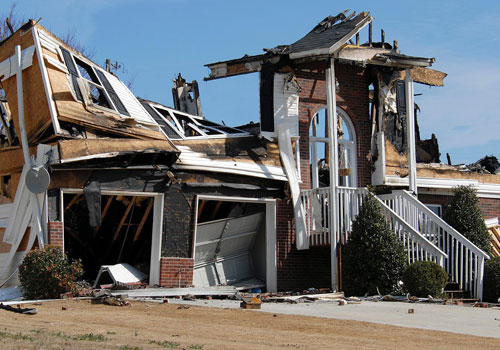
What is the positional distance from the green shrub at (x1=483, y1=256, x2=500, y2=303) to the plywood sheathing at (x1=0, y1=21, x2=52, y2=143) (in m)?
9.77

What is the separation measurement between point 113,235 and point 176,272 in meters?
2.43

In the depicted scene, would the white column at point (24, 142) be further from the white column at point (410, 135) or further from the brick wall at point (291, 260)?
the white column at point (410, 135)

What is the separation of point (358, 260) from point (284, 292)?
237 cm

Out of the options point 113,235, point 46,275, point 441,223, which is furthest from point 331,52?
point 46,275

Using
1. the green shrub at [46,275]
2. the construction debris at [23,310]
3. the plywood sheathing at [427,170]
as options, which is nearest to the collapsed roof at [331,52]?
the plywood sheathing at [427,170]

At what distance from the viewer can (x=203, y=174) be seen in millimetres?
19234

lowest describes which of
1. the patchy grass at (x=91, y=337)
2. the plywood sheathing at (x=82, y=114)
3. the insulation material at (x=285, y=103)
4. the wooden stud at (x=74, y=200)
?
the patchy grass at (x=91, y=337)

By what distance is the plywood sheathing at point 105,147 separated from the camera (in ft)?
55.5

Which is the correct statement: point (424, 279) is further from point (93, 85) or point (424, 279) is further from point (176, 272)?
point (93, 85)

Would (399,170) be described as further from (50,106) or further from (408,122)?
(50,106)

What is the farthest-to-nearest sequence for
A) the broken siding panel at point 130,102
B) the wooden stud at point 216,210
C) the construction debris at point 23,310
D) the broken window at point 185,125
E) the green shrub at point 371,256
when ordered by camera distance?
the wooden stud at point 216,210 → the broken window at point 185,125 → the broken siding panel at point 130,102 → the green shrub at point 371,256 → the construction debris at point 23,310

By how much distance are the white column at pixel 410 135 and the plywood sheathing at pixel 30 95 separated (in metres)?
9.20

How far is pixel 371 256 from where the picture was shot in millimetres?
17984

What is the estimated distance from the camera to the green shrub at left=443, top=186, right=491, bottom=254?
67.4 feet
